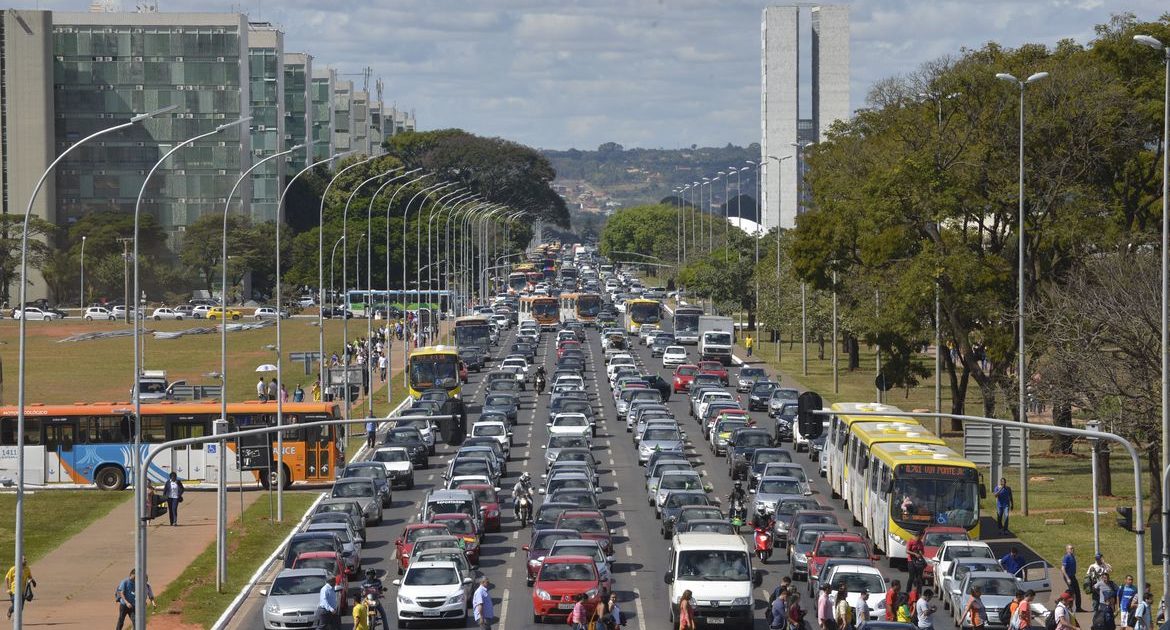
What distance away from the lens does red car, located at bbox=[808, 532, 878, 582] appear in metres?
37.7

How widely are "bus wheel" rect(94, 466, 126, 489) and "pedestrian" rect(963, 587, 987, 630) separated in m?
32.6

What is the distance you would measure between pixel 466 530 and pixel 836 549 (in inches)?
371

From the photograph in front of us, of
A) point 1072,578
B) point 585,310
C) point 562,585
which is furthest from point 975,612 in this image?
point 585,310

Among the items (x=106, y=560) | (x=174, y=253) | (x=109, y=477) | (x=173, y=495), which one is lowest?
(x=106, y=560)

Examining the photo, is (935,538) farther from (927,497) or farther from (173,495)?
(173,495)

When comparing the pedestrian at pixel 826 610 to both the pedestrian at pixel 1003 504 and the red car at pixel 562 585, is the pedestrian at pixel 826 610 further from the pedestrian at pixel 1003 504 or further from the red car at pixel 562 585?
the pedestrian at pixel 1003 504

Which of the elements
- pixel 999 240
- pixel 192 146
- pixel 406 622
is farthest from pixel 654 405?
pixel 192 146

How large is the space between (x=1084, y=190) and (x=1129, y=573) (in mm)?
23353

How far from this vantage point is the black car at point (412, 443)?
202 ft

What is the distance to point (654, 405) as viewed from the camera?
2810 inches

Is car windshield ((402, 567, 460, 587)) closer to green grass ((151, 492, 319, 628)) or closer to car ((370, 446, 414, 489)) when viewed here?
green grass ((151, 492, 319, 628))

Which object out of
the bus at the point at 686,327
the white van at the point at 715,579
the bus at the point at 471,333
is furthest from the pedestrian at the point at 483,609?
the bus at the point at 686,327

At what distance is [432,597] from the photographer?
3491cm

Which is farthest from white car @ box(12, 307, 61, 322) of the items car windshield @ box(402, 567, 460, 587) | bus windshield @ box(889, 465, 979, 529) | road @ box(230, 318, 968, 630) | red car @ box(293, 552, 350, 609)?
car windshield @ box(402, 567, 460, 587)
